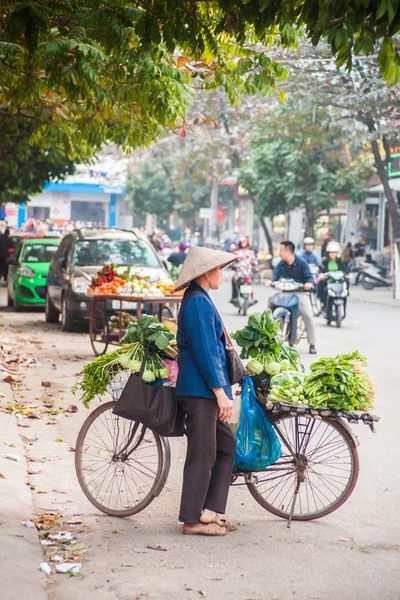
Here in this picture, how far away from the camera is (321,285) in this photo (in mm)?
21656

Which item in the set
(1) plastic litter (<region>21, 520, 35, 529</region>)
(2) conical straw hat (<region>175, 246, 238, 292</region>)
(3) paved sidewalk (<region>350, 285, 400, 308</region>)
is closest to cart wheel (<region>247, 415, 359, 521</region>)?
(2) conical straw hat (<region>175, 246, 238, 292</region>)

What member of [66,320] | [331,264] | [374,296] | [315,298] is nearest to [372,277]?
[374,296]

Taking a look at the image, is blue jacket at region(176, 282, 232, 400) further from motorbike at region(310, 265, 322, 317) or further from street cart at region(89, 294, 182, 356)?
motorbike at region(310, 265, 322, 317)

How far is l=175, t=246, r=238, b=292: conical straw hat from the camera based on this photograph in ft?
19.2

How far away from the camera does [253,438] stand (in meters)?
6.05

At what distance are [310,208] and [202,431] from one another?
36.8 meters

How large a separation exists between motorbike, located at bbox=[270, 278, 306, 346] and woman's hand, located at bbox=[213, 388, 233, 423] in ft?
29.2

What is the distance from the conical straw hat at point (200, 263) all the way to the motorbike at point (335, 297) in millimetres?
14134

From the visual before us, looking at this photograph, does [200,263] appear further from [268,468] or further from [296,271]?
[296,271]

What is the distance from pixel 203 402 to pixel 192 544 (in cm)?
83

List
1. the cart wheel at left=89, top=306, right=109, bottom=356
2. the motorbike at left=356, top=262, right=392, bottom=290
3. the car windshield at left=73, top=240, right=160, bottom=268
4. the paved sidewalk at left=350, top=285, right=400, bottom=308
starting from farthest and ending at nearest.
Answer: the motorbike at left=356, top=262, right=392, bottom=290 → the paved sidewalk at left=350, top=285, right=400, bottom=308 → the car windshield at left=73, top=240, right=160, bottom=268 → the cart wheel at left=89, top=306, right=109, bottom=356

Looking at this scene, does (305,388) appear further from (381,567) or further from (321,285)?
(321,285)

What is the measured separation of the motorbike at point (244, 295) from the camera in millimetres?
22016

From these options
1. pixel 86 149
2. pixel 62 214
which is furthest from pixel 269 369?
pixel 62 214
